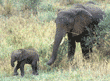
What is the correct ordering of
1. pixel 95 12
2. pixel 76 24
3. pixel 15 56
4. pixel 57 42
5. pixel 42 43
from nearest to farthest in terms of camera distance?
pixel 15 56 < pixel 57 42 < pixel 76 24 < pixel 95 12 < pixel 42 43

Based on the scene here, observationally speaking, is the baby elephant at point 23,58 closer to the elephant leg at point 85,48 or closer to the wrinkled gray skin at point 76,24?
the wrinkled gray skin at point 76,24

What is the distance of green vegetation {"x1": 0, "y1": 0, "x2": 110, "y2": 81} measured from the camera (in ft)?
19.6

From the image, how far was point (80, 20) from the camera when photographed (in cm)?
699

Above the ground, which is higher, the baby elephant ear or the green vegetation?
the baby elephant ear

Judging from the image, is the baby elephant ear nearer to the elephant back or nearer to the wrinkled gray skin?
the wrinkled gray skin

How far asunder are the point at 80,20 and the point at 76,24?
0.23m

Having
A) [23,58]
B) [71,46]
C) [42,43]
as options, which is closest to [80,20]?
[71,46]

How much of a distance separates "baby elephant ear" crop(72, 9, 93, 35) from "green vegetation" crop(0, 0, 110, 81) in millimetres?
576

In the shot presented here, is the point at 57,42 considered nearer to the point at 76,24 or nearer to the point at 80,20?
the point at 76,24

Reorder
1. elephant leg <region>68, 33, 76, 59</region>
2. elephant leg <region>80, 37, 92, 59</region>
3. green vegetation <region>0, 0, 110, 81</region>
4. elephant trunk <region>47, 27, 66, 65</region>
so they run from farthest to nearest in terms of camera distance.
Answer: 1. elephant leg <region>68, 33, 76, 59</region>
2. elephant leg <region>80, 37, 92, 59</region>
3. elephant trunk <region>47, 27, 66, 65</region>
4. green vegetation <region>0, 0, 110, 81</region>

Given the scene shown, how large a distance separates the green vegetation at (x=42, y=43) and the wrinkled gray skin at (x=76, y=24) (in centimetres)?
34

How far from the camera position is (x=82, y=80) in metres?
5.43

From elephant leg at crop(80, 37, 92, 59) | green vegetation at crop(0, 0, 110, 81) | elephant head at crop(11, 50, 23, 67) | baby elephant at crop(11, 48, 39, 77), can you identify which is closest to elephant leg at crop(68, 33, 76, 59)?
green vegetation at crop(0, 0, 110, 81)

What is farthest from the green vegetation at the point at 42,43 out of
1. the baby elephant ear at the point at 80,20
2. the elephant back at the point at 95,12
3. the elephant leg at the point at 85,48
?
the baby elephant ear at the point at 80,20
